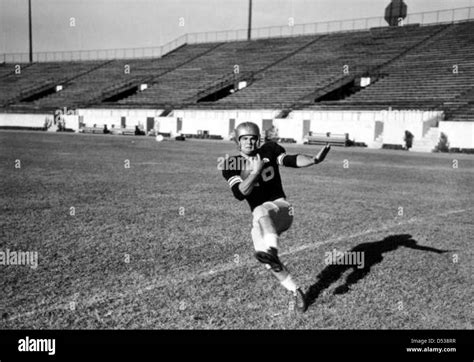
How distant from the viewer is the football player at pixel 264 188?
173 inches

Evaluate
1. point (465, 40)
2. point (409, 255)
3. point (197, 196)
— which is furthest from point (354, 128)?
point (409, 255)

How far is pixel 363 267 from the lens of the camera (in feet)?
18.9

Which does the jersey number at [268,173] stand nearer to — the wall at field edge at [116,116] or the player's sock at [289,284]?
the player's sock at [289,284]

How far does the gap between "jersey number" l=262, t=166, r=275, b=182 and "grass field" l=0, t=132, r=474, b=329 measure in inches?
44.0

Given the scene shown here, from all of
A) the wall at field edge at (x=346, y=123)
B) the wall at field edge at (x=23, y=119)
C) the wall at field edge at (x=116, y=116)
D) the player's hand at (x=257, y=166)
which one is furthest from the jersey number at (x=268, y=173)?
the wall at field edge at (x=23, y=119)

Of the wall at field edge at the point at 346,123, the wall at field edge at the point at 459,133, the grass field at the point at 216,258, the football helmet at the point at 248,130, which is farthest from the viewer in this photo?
the wall at field edge at the point at 346,123

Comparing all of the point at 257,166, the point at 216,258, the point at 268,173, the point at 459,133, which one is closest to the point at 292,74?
Result: the point at 459,133

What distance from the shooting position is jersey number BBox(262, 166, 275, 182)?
497 centimetres

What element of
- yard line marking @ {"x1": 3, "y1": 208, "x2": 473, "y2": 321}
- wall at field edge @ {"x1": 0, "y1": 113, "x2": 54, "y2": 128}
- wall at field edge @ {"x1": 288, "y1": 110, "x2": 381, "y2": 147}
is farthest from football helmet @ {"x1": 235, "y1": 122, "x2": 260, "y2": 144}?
wall at field edge @ {"x1": 0, "y1": 113, "x2": 54, "y2": 128}

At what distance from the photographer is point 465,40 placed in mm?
40938

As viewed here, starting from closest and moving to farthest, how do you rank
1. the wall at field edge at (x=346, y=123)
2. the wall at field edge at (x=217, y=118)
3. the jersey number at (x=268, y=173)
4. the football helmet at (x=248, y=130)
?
the football helmet at (x=248, y=130) < the jersey number at (x=268, y=173) < the wall at field edge at (x=346, y=123) < the wall at field edge at (x=217, y=118)

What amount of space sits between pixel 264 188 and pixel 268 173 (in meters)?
0.17

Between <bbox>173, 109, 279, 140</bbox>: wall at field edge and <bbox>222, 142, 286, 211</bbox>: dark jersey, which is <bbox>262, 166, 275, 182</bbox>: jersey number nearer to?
<bbox>222, 142, 286, 211</bbox>: dark jersey
